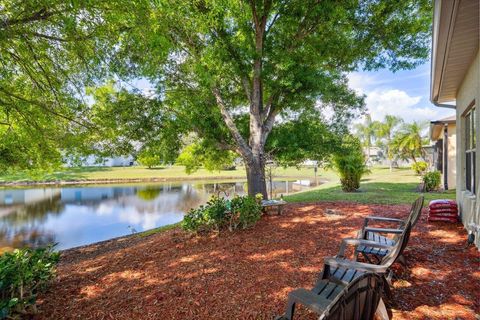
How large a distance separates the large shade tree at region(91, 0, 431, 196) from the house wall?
3091mm

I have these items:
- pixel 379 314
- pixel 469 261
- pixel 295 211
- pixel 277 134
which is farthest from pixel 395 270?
pixel 277 134

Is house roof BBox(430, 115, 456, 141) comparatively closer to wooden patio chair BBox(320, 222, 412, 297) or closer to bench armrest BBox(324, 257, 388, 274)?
wooden patio chair BBox(320, 222, 412, 297)

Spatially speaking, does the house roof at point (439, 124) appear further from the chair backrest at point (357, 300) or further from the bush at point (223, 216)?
the chair backrest at point (357, 300)

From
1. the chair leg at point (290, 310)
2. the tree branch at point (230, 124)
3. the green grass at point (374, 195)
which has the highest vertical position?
the tree branch at point (230, 124)

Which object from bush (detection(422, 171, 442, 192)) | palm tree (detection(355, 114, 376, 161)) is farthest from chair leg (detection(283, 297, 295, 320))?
palm tree (detection(355, 114, 376, 161))

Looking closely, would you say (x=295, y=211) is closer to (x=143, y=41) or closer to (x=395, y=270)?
(x=395, y=270)

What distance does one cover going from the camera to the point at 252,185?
333 inches

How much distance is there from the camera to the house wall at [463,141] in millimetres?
4242

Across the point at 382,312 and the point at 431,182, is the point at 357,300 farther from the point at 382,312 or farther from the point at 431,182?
the point at 431,182

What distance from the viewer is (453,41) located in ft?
13.0

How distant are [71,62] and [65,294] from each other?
490cm

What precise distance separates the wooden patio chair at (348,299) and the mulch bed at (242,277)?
0.67 m

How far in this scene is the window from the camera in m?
5.15

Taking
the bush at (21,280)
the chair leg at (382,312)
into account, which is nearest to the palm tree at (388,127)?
the chair leg at (382,312)
